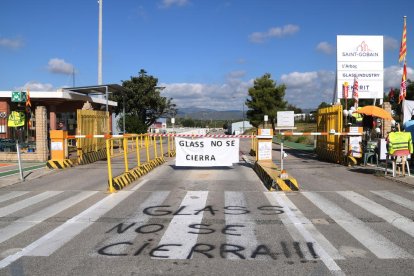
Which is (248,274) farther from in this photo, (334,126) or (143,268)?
(334,126)

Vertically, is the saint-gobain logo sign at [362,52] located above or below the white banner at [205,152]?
above

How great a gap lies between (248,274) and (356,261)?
1.51 m

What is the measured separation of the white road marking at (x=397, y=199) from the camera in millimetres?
8953

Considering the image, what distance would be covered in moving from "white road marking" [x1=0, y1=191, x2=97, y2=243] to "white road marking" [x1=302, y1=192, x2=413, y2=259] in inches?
215

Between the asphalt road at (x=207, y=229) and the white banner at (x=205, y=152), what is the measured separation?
122 inches

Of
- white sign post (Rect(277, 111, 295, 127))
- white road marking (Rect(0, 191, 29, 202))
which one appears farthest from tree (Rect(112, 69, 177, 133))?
white road marking (Rect(0, 191, 29, 202))

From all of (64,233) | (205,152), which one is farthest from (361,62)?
(64,233)

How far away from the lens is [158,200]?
31.4ft

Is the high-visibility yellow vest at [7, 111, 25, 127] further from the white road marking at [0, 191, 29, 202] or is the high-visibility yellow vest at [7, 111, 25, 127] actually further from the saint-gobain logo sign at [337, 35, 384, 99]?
the saint-gobain logo sign at [337, 35, 384, 99]

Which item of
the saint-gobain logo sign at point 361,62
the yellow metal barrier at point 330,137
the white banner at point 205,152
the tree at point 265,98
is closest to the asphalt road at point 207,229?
the white banner at point 205,152

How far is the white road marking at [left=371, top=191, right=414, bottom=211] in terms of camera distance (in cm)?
895

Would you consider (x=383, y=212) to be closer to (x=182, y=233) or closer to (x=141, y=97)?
(x=182, y=233)

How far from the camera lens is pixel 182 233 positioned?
6719mm

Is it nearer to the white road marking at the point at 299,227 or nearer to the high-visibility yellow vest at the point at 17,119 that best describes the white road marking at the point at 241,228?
the white road marking at the point at 299,227
